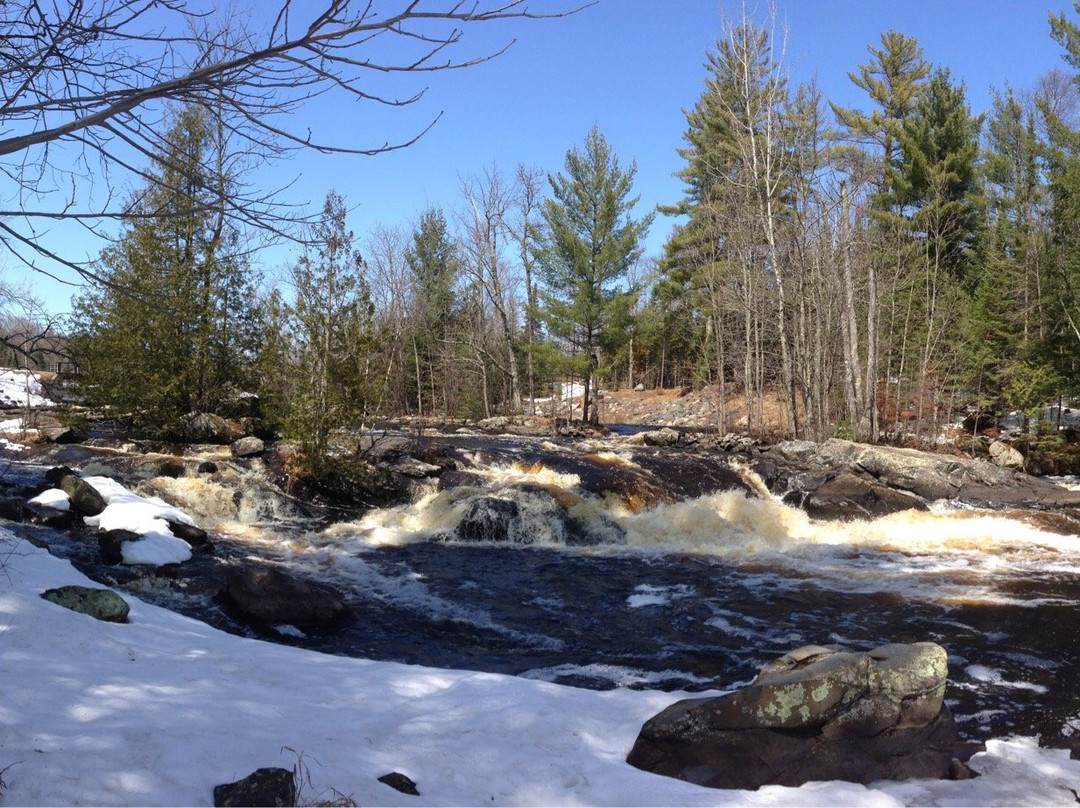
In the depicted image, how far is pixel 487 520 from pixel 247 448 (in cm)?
562

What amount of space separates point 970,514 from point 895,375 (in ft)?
48.1

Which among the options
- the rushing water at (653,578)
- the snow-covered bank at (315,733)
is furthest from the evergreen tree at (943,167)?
the snow-covered bank at (315,733)

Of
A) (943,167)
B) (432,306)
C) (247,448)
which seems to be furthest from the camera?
(432,306)

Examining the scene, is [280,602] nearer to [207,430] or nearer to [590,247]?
[207,430]

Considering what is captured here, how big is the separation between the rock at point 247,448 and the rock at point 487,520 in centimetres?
501

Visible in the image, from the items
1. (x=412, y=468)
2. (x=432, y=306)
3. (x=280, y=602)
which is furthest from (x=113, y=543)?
(x=432, y=306)

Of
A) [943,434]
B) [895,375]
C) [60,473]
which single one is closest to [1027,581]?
[60,473]

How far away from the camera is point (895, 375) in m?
26.1

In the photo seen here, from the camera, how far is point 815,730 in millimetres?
3785

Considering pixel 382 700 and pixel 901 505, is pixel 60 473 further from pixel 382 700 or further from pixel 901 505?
pixel 901 505

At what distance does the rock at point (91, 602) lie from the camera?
193 inches

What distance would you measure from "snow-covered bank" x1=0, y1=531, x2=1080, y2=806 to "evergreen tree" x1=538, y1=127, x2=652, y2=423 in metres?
22.3

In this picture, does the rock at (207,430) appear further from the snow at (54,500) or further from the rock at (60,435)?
the snow at (54,500)

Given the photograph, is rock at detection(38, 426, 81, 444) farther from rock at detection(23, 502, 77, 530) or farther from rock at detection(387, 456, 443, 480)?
rock at detection(387, 456, 443, 480)
